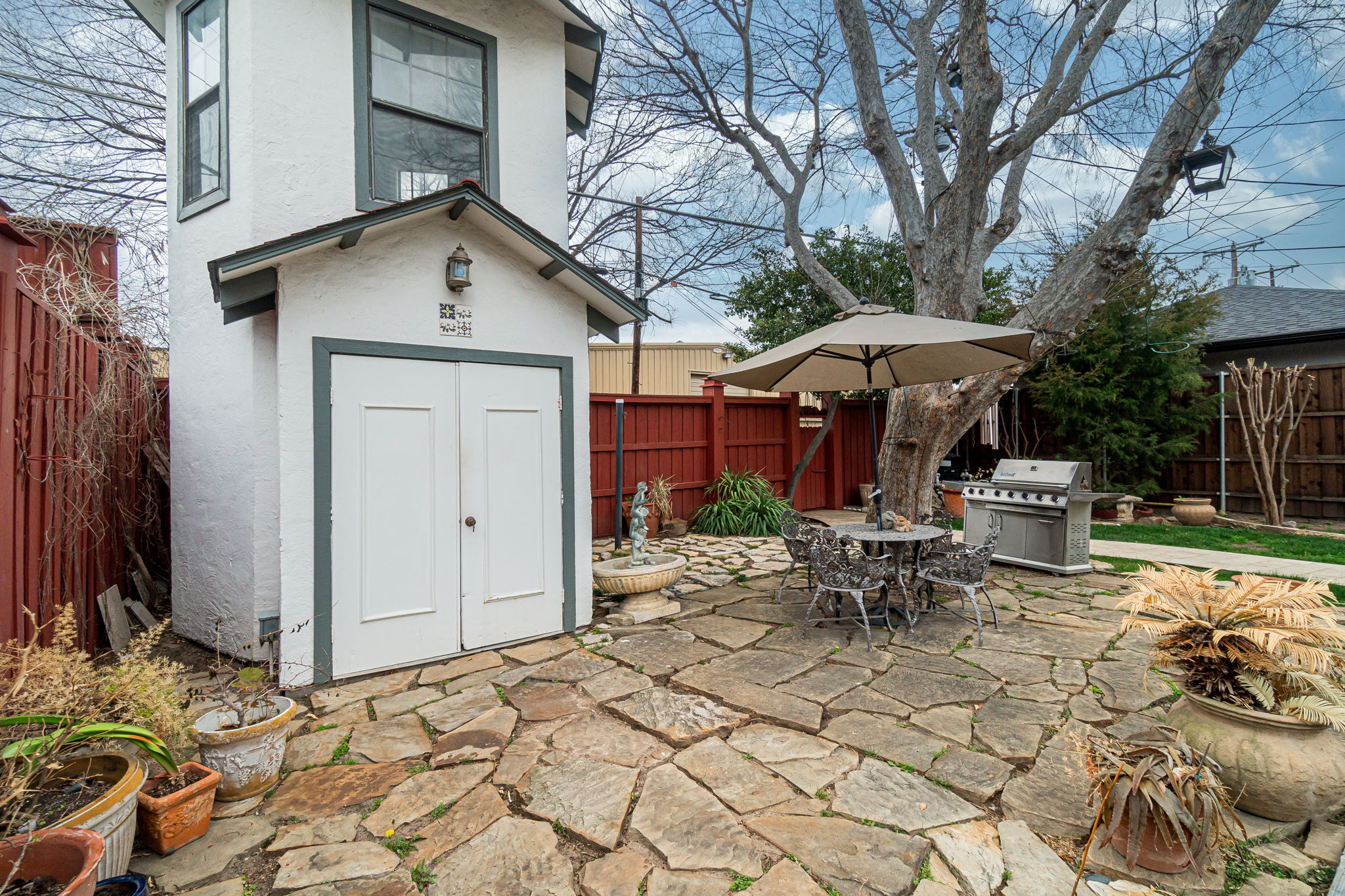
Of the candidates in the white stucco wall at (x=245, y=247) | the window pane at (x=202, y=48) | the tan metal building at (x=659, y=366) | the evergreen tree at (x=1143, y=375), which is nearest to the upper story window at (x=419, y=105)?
the white stucco wall at (x=245, y=247)

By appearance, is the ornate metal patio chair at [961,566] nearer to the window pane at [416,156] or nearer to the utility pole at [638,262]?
the window pane at [416,156]

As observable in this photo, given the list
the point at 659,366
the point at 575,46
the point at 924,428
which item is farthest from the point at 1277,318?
the point at 659,366

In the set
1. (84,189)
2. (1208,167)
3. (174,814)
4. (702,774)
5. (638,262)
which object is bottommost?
(702,774)

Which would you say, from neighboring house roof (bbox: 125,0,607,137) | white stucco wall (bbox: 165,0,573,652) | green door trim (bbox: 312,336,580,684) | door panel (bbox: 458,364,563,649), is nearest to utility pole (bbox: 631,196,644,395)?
neighboring house roof (bbox: 125,0,607,137)

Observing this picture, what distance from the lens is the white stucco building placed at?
3867 millimetres

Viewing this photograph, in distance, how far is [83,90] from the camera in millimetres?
7762

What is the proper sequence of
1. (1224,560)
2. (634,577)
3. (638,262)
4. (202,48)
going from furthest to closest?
(638,262) → (1224,560) → (634,577) → (202,48)

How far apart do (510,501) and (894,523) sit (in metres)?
3.02

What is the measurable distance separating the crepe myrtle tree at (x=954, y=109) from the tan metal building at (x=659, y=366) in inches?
315

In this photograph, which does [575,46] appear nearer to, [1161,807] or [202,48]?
[202,48]

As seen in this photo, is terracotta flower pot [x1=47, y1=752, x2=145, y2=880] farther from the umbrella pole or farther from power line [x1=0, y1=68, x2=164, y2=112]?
power line [x1=0, y1=68, x2=164, y2=112]

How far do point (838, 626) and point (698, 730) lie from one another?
2027mm

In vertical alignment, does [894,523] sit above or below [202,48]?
below

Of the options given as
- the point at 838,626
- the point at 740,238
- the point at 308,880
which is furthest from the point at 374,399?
the point at 740,238
